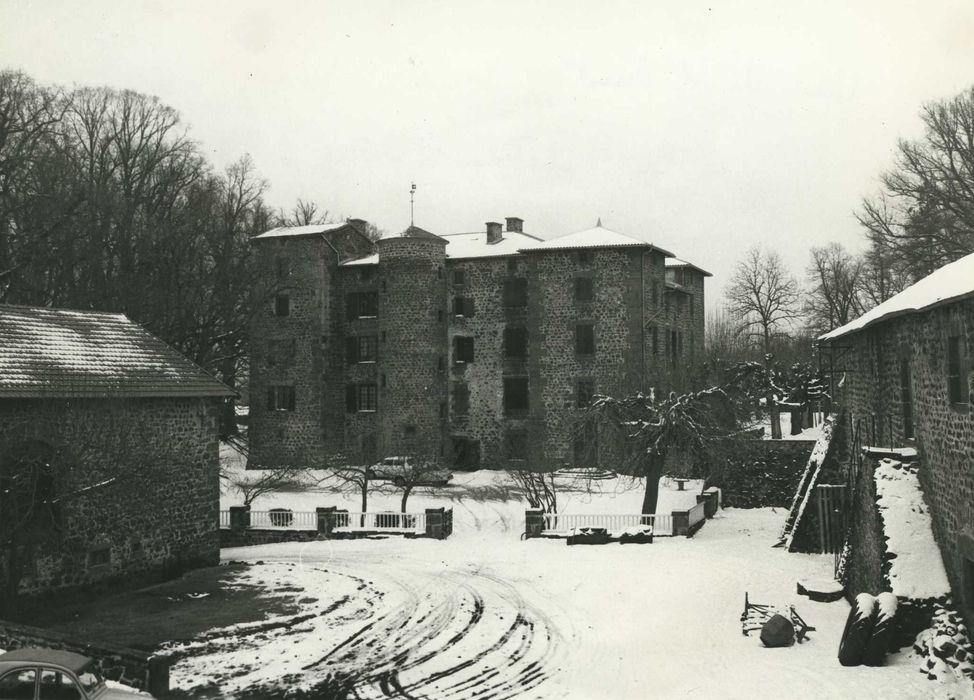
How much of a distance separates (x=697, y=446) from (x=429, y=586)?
34.0ft

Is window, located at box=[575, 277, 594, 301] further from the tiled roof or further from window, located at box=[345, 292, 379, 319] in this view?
the tiled roof

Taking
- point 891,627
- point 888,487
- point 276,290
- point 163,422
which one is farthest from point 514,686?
point 276,290

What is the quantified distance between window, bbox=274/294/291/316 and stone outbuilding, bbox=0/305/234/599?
1948cm

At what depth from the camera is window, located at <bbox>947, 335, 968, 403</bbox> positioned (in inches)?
467

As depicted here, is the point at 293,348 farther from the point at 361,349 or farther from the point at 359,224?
the point at 359,224

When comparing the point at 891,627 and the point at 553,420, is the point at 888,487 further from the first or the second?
the point at 553,420

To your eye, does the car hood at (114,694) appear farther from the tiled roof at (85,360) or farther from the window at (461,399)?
the window at (461,399)

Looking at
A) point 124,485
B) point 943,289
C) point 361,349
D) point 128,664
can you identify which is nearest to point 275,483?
point 124,485

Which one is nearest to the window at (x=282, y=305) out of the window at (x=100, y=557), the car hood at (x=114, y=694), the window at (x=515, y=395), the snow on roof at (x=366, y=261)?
the snow on roof at (x=366, y=261)

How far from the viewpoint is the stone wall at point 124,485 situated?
1579 centimetres

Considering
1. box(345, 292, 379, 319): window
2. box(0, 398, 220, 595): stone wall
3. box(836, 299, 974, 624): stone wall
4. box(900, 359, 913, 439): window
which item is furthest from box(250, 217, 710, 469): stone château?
box(900, 359, 913, 439): window

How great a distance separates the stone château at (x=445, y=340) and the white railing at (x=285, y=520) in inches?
479

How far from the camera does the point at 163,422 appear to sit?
63.7ft

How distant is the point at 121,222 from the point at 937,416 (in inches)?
1176
